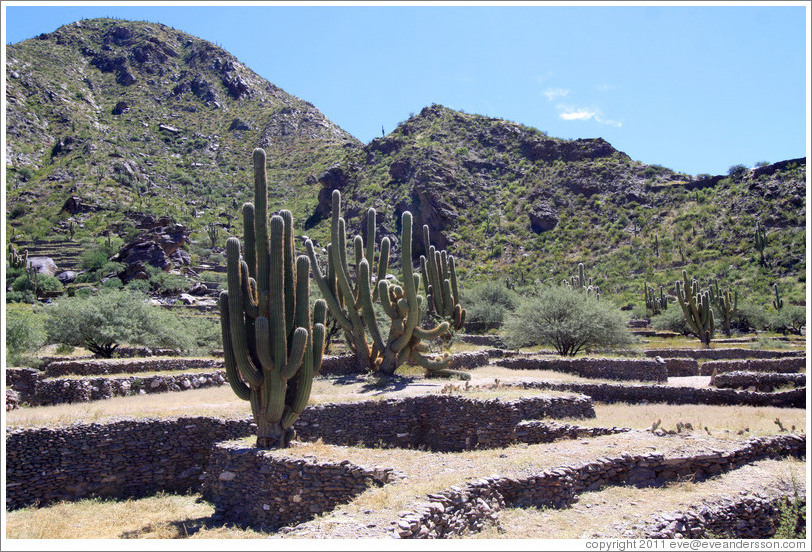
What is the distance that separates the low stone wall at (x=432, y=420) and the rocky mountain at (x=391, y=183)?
41875mm

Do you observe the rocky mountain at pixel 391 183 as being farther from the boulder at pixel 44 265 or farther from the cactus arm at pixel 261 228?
the cactus arm at pixel 261 228

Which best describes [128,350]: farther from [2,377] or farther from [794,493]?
[794,493]

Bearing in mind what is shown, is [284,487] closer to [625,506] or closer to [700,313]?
[625,506]

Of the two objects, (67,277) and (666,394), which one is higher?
(67,277)

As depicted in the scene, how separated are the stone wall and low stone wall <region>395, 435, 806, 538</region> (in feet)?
13.0

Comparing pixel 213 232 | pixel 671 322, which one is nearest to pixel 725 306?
pixel 671 322

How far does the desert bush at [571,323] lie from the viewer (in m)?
28.1

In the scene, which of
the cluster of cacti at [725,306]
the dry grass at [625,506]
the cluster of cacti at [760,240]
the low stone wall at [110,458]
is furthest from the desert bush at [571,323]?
the cluster of cacti at [760,240]

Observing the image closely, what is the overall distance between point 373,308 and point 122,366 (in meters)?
9.43

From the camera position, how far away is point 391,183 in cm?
8344

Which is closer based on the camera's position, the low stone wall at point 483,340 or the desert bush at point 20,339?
the desert bush at point 20,339

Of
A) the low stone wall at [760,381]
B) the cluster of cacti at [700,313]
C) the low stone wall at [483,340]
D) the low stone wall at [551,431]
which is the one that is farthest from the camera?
the low stone wall at [483,340]

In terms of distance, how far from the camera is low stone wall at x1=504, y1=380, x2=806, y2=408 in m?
17.2

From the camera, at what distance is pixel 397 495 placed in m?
8.25
